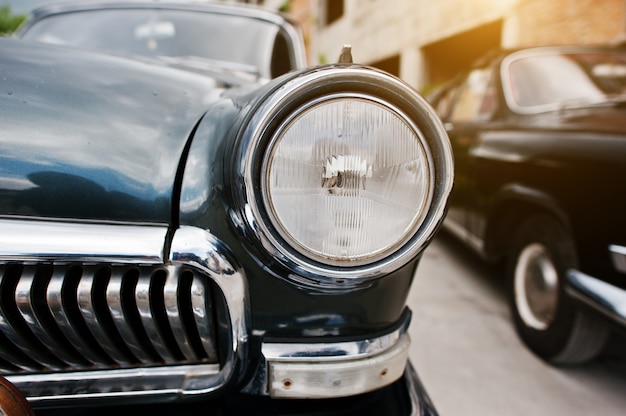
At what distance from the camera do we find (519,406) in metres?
1.76

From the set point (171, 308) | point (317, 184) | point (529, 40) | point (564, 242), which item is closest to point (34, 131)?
point (171, 308)

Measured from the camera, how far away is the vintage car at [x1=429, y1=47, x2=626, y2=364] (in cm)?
155

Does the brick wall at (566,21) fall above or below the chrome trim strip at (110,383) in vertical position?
above

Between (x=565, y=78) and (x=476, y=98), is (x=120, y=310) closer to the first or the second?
(x=565, y=78)

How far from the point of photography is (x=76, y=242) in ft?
2.59

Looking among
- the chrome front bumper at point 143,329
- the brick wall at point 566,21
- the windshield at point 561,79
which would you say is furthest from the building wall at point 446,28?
the chrome front bumper at point 143,329

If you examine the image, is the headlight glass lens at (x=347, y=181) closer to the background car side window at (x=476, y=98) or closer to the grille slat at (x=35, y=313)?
the grille slat at (x=35, y=313)

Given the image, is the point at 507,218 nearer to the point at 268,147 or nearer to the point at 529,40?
the point at 268,147

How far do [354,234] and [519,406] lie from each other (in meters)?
1.47

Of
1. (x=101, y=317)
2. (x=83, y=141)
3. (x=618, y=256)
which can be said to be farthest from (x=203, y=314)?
(x=618, y=256)

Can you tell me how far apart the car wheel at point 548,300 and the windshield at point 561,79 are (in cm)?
81

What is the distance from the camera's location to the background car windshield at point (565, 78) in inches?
96.3

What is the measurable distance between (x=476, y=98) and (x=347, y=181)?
2703mm

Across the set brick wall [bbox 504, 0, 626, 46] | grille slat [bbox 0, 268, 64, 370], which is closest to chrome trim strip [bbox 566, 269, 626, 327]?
grille slat [bbox 0, 268, 64, 370]
